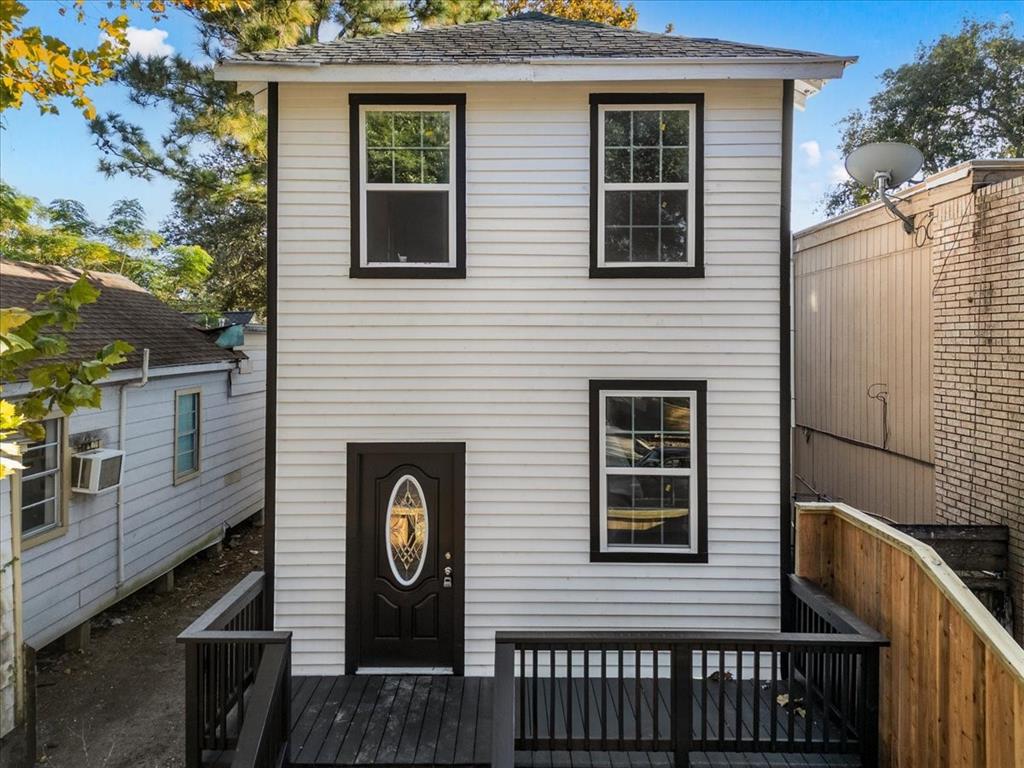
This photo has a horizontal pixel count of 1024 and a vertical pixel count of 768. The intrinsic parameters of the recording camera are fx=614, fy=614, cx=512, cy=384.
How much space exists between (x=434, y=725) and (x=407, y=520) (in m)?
1.66

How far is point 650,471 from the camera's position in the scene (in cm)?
547

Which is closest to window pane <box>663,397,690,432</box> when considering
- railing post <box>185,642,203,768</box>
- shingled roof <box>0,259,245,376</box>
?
railing post <box>185,642,203,768</box>

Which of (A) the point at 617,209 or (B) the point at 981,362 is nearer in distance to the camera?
(A) the point at 617,209

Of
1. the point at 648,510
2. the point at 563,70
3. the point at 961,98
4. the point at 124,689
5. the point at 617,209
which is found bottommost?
the point at 124,689

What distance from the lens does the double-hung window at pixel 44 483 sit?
19.9 feet

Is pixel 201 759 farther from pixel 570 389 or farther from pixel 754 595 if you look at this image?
pixel 754 595

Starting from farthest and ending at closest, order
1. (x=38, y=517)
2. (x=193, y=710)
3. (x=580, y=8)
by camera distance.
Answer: (x=580, y=8) → (x=38, y=517) → (x=193, y=710)

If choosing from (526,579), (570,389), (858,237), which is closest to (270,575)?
(526,579)

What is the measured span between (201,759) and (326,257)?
3.92m

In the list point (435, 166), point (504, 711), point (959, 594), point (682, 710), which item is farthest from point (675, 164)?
point (504, 711)

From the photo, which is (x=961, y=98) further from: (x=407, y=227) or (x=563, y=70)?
(x=407, y=227)

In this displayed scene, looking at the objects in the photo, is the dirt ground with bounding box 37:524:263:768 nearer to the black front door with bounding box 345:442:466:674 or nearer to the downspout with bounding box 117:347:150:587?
the downspout with bounding box 117:347:150:587

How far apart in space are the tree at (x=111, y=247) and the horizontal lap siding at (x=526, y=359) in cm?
1366

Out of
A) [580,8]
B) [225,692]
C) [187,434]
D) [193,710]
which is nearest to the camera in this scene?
[193,710]
